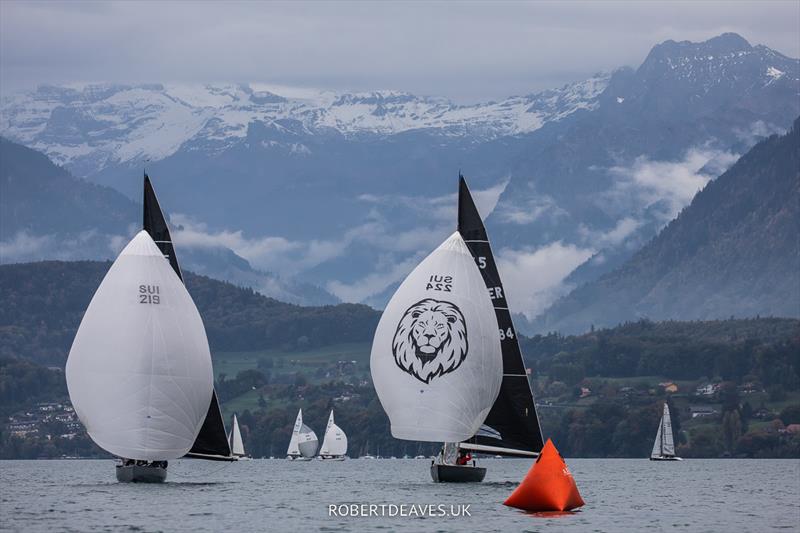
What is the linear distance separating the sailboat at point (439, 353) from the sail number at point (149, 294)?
12631mm

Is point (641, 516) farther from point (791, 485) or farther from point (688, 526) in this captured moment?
point (791, 485)

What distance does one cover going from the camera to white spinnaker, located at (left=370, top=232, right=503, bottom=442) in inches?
3920

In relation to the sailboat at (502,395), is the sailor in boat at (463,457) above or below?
below

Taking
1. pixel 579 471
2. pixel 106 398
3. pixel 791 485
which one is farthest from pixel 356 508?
pixel 579 471

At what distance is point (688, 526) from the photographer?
3403 inches

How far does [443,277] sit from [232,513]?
20.0m

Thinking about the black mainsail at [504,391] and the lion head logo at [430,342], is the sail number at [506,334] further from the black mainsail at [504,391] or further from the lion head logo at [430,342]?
the lion head logo at [430,342]

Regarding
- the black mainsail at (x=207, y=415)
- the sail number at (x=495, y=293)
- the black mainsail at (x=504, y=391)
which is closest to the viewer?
the black mainsail at (x=504, y=391)

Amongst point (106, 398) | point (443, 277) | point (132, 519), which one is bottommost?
point (132, 519)

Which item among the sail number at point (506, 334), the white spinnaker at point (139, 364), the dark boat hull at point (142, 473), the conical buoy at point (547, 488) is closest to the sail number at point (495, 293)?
the sail number at point (506, 334)

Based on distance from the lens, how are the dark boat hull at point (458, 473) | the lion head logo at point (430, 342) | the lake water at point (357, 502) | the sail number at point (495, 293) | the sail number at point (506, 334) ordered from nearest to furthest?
the lake water at point (357, 502), the lion head logo at point (430, 342), the dark boat hull at point (458, 473), the sail number at point (506, 334), the sail number at point (495, 293)

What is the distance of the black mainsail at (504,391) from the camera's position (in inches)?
4048

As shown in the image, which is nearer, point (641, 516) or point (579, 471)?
point (641, 516)

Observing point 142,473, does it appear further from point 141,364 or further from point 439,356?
point 439,356
